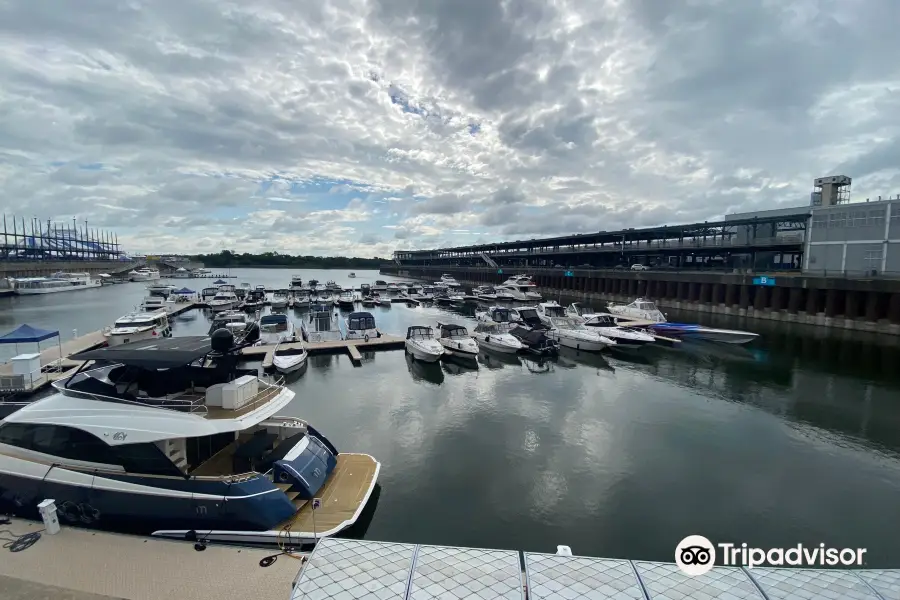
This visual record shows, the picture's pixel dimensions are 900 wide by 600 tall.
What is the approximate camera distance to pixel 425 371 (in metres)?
28.4

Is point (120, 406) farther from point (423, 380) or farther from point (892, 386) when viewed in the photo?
point (892, 386)

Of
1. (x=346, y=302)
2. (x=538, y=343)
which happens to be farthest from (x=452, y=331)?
(x=346, y=302)

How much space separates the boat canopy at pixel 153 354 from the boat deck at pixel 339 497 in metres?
4.63

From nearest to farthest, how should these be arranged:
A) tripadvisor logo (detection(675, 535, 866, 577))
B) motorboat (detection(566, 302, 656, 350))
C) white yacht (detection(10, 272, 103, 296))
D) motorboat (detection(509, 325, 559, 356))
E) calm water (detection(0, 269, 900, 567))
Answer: tripadvisor logo (detection(675, 535, 866, 577)), calm water (detection(0, 269, 900, 567)), motorboat (detection(509, 325, 559, 356)), motorboat (detection(566, 302, 656, 350)), white yacht (detection(10, 272, 103, 296))

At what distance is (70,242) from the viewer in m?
197

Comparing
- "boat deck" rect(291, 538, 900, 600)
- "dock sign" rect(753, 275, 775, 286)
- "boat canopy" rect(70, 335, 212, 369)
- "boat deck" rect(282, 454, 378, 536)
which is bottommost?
"boat deck" rect(282, 454, 378, 536)

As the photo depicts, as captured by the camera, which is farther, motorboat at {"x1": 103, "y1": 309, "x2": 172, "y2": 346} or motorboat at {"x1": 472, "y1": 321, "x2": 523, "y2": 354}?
motorboat at {"x1": 103, "y1": 309, "x2": 172, "y2": 346}

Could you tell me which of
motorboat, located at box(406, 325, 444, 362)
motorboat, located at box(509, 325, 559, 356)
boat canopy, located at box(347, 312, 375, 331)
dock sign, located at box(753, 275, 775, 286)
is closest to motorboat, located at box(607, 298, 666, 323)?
dock sign, located at box(753, 275, 775, 286)

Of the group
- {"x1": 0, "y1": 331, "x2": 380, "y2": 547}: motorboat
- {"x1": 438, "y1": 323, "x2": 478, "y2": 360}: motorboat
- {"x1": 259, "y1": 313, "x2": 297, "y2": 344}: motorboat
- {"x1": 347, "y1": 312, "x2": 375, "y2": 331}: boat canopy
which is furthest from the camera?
{"x1": 347, "y1": 312, "x2": 375, "y2": 331}: boat canopy

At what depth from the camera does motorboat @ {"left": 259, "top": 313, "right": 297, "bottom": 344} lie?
3531 cm

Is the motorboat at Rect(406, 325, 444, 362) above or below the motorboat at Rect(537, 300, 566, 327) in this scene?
below

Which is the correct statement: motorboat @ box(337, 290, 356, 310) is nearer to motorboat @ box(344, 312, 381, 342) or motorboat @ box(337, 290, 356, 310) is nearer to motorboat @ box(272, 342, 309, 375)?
motorboat @ box(344, 312, 381, 342)

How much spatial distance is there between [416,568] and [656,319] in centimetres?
4531

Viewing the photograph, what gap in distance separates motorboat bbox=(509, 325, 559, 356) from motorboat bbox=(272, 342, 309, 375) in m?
16.0
